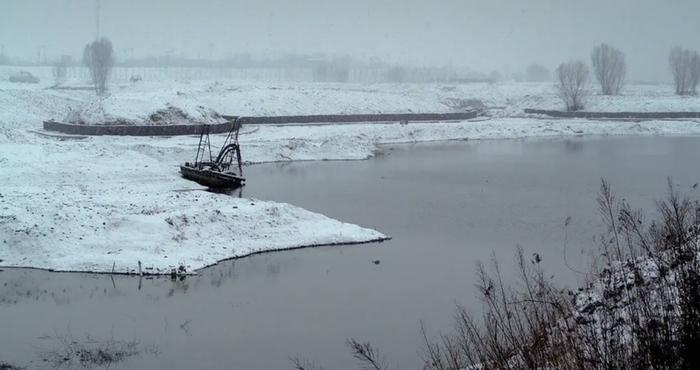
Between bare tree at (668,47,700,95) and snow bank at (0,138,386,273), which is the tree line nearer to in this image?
bare tree at (668,47,700,95)

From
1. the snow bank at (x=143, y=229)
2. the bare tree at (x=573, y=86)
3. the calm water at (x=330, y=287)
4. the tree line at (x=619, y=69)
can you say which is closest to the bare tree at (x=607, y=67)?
the tree line at (x=619, y=69)

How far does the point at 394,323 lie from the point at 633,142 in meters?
39.8

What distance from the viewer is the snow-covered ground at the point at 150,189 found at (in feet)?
51.1

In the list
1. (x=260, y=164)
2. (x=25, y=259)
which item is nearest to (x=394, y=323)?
(x=25, y=259)

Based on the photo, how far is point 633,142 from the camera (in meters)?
47.3

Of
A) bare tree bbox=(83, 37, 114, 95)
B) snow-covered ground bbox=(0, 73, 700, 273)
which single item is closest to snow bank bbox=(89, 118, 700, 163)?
snow-covered ground bbox=(0, 73, 700, 273)

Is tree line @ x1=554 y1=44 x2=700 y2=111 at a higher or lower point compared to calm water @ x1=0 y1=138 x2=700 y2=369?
higher

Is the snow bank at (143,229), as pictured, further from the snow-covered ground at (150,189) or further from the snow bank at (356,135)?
the snow bank at (356,135)

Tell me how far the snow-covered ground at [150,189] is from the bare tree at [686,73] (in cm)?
Answer: 2639

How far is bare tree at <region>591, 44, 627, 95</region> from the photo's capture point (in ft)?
273

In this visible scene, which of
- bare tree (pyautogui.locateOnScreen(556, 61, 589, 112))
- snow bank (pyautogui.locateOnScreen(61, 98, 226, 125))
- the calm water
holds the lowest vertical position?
the calm water

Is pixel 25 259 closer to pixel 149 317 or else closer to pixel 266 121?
pixel 149 317

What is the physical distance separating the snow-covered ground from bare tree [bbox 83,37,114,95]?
15398 millimetres

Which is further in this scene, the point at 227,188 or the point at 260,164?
the point at 260,164
